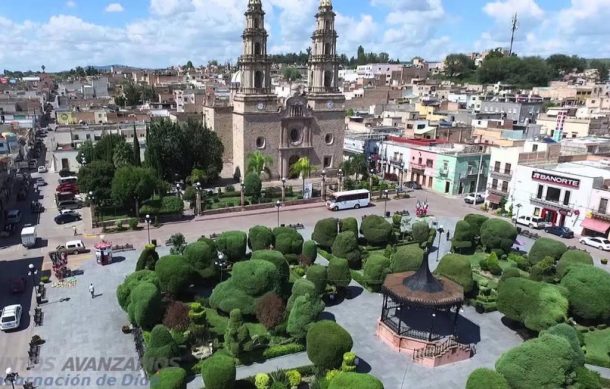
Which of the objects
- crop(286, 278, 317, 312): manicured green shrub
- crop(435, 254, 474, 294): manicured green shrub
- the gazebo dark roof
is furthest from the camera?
crop(435, 254, 474, 294): manicured green shrub

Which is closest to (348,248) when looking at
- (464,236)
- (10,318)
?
(464,236)

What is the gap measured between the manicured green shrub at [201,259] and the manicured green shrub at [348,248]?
8.19 metres

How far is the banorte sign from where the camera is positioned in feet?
123

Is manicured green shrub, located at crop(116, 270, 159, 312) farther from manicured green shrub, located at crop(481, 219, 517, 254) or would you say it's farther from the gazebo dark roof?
manicured green shrub, located at crop(481, 219, 517, 254)

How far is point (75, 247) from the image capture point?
32.2m

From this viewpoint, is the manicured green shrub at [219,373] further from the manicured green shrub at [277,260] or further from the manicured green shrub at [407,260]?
the manicured green shrub at [407,260]

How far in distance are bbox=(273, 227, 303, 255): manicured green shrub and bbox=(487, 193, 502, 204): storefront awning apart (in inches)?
925

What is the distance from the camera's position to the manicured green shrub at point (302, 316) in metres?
20.4

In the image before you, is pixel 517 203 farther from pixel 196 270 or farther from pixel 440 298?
pixel 196 270

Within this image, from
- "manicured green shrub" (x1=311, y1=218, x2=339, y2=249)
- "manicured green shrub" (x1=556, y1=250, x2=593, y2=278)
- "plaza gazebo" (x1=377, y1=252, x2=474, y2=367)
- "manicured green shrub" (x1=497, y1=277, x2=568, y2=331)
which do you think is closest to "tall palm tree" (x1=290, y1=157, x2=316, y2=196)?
"manicured green shrub" (x1=311, y1=218, x2=339, y2=249)

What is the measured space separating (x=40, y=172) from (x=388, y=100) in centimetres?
6965

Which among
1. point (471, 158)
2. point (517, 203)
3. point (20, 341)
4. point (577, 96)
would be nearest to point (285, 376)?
point (20, 341)

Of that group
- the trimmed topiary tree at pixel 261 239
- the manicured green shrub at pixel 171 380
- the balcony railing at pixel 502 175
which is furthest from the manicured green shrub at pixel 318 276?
the balcony railing at pixel 502 175

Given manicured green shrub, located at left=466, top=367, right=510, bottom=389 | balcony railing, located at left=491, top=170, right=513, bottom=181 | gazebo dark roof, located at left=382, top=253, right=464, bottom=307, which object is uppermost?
balcony railing, located at left=491, top=170, right=513, bottom=181
